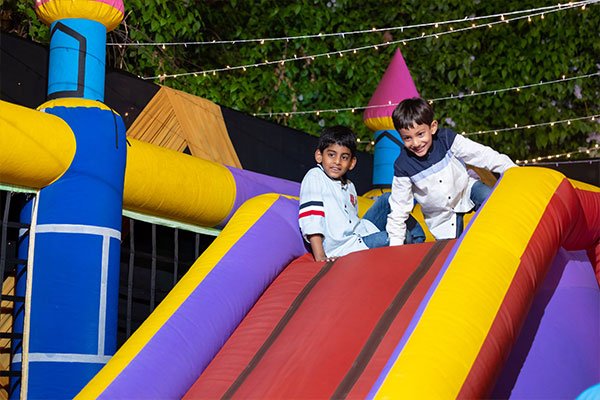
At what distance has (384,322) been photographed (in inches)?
92.4

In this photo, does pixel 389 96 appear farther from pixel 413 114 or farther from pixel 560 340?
pixel 560 340

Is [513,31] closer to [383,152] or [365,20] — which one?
[365,20]

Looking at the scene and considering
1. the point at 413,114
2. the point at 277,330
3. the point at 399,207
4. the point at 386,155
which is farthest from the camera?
A: the point at 386,155

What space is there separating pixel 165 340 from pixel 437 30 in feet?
17.9

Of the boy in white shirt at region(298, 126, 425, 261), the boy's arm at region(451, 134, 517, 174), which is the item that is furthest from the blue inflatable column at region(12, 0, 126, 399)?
the boy's arm at region(451, 134, 517, 174)

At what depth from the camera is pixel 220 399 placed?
234 centimetres

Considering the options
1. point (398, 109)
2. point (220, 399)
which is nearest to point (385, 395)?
point (220, 399)

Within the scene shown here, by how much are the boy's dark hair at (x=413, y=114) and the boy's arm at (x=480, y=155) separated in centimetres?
13

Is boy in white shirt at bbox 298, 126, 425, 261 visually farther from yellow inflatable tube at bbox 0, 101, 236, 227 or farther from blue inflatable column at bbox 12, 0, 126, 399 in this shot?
blue inflatable column at bbox 12, 0, 126, 399

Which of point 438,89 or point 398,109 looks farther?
point 438,89

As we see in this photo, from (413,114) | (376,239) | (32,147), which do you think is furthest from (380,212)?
(32,147)

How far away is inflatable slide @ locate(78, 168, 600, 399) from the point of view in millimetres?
2057

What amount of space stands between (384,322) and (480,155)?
794 millimetres

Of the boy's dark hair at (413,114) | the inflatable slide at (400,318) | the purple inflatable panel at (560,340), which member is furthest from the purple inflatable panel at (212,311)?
the purple inflatable panel at (560,340)
